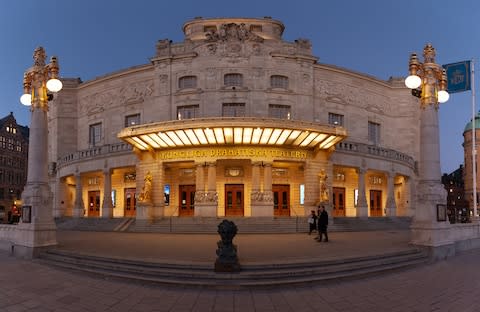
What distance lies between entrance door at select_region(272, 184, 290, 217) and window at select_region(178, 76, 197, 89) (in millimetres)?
14175

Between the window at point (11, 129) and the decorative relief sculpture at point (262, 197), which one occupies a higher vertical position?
the window at point (11, 129)

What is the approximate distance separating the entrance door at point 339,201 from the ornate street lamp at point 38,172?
3103 centimetres

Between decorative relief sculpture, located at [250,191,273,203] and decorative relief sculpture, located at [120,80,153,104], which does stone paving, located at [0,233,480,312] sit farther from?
decorative relief sculpture, located at [120,80,153,104]

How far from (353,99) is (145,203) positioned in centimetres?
2738

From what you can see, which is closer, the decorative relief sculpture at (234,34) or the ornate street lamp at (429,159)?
the ornate street lamp at (429,159)

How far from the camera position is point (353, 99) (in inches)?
1737

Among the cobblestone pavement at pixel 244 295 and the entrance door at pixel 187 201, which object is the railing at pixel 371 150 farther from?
the cobblestone pavement at pixel 244 295

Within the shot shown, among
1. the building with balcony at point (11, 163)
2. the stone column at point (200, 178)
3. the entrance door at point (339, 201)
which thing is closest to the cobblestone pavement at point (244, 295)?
the stone column at point (200, 178)

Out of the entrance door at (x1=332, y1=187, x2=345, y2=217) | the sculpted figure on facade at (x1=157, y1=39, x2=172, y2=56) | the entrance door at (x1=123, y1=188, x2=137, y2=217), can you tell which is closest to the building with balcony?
the entrance door at (x1=123, y1=188, x2=137, y2=217)

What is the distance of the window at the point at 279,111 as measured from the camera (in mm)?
39281

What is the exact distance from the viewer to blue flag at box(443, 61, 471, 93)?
2202 centimetres

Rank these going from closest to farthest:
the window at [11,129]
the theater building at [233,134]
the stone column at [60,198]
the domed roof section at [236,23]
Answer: the theater building at [233,134], the domed roof section at [236,23], the stone column at [60,198], the window at [11,129]

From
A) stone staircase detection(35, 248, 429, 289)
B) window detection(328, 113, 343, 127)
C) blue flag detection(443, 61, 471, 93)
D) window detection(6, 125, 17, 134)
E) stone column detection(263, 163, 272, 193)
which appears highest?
window detection(6, 125, 17, 134)

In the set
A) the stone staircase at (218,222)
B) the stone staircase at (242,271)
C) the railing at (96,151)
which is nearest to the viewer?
the stone staircase at (242,271)
